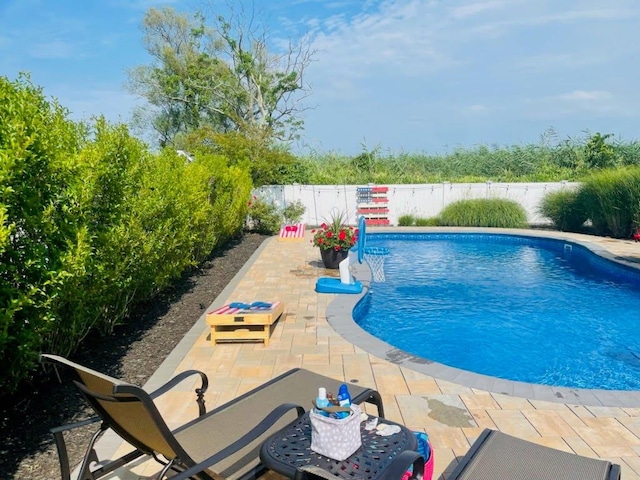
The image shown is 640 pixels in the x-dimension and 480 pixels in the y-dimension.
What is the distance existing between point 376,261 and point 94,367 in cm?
796

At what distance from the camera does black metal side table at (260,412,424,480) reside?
2068 mm

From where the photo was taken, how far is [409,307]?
26.6 feet

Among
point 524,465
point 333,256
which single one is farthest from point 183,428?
point 333,256

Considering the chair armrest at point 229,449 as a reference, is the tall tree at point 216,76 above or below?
above

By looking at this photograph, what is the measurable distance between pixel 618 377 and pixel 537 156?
68.2 ft

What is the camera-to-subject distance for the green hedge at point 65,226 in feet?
10.8

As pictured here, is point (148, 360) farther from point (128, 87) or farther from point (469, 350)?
point (128, 87)

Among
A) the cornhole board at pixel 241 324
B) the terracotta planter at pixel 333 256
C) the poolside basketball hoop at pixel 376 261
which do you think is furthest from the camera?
the poolside basketball hoop at pixel 376 261

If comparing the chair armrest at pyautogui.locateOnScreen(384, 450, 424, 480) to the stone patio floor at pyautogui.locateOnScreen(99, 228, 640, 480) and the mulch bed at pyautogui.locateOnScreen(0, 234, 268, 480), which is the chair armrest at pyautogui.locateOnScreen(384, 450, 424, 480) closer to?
the stone patio floor at pyautogui.locateOnScreen(99, 228, 640, 480)

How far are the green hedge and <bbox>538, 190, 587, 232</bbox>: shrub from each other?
14.3 meters

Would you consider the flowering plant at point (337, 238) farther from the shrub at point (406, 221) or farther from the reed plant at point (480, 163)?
the reed plant at point (480, 163)

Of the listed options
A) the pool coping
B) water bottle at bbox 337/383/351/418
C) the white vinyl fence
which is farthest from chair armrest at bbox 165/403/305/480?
the white vinyl fence

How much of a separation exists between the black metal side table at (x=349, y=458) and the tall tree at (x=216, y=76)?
2386 cm

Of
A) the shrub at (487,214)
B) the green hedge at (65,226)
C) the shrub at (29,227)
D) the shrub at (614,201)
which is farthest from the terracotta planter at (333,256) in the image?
the shrub at (614,201)
